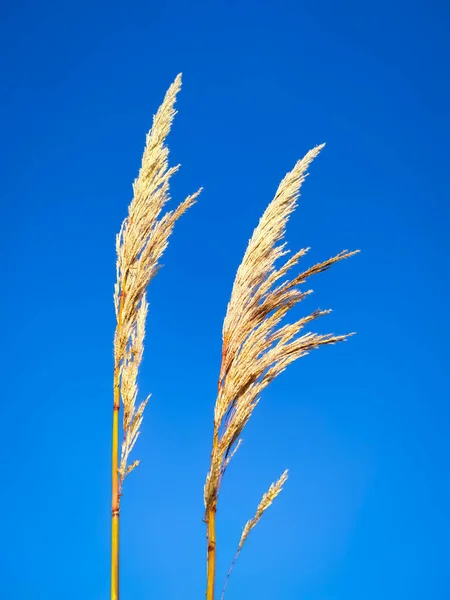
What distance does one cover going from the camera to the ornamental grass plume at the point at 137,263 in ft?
9.15

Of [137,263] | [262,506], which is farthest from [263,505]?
[137,263]

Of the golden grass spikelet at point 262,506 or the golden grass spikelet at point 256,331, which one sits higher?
the golden grass spikelet at point 256,331

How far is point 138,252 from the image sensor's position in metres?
3.15

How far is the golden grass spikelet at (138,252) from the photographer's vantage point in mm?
2883

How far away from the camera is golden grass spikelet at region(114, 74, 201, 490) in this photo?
288 centimetres

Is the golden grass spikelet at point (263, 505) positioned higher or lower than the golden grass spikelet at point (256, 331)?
lower

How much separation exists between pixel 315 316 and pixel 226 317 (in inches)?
15.4

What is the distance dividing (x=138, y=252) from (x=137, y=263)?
2.9 inches

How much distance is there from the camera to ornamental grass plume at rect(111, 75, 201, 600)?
2789 mm

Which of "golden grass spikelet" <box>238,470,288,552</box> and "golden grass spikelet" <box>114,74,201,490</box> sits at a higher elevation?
"golden grass spikelet" <box>114,74,201,490</box>

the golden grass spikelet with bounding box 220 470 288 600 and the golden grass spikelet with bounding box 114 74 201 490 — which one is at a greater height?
the golden grass spikelet with bounding box 114 74 201 490

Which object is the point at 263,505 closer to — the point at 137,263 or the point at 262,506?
the point at 262,506

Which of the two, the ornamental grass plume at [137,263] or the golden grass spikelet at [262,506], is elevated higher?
the ornamental grass plume at [137,263]

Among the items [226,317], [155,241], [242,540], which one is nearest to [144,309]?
[155,241]
